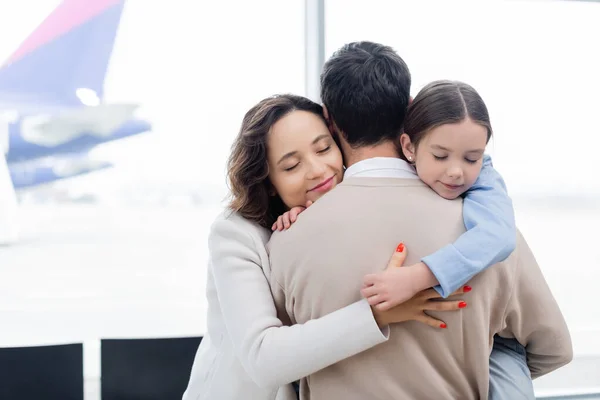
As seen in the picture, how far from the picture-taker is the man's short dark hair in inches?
50.1

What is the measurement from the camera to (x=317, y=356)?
116cm

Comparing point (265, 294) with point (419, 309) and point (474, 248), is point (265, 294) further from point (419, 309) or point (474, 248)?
point (474, 248)

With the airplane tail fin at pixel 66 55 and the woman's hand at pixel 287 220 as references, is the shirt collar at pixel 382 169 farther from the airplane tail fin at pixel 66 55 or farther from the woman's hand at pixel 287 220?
the airplane tail fin at pixel 66 55

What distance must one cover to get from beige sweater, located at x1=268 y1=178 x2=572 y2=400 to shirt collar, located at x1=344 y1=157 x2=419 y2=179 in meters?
0.02

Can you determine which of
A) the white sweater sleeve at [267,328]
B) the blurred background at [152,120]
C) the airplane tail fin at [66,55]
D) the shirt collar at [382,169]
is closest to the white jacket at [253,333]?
the white sweater sleeve at [267,328]

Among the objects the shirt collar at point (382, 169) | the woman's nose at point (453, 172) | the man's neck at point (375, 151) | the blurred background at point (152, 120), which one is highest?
the blurred background at point (152, 120)

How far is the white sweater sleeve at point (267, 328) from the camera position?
1153 millimetres

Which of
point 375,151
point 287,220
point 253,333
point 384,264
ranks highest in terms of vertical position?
point 375,151

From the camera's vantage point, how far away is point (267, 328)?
1.23 metres

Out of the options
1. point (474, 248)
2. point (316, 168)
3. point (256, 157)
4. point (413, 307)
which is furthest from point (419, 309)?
point (256, 157)

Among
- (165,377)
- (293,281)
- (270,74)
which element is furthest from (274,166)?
(270,74)

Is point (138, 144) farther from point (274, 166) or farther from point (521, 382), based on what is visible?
point (521, 382)

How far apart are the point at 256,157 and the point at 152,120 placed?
2.01 metres

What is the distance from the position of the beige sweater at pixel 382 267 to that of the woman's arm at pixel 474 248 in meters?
0.03
